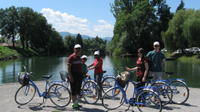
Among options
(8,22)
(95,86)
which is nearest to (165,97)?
(95,86)

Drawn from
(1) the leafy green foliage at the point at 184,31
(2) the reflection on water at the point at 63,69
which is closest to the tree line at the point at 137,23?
(1) the leafy green foliage at the point at 184,31

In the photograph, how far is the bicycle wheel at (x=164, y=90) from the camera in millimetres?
8242

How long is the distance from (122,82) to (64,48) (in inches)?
3455

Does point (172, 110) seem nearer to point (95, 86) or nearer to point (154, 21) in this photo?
point (95, 86)

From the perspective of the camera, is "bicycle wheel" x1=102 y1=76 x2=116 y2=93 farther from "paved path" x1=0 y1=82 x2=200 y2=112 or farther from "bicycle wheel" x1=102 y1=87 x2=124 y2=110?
"bicycle wheel" x1=102 y1=87 x2=124 y2=110

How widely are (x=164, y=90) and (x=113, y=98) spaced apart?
5.14ft

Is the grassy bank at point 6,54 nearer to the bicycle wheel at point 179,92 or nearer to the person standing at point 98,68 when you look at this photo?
the person standing at point 98,68

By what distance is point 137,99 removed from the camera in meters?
7.44

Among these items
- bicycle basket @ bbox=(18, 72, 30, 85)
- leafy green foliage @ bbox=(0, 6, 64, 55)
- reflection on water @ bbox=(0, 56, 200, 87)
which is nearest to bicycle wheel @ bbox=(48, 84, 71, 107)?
bicycle basket @ bbox=(18, 72, 30, 85)

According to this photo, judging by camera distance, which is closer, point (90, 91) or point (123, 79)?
point (123, 79)

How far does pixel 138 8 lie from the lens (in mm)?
58281

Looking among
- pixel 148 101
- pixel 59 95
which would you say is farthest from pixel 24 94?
pixel 148 101

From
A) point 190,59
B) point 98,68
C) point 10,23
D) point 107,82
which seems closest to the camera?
point 98,68

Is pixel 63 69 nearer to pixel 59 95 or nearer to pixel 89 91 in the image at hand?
pixel 89 91
